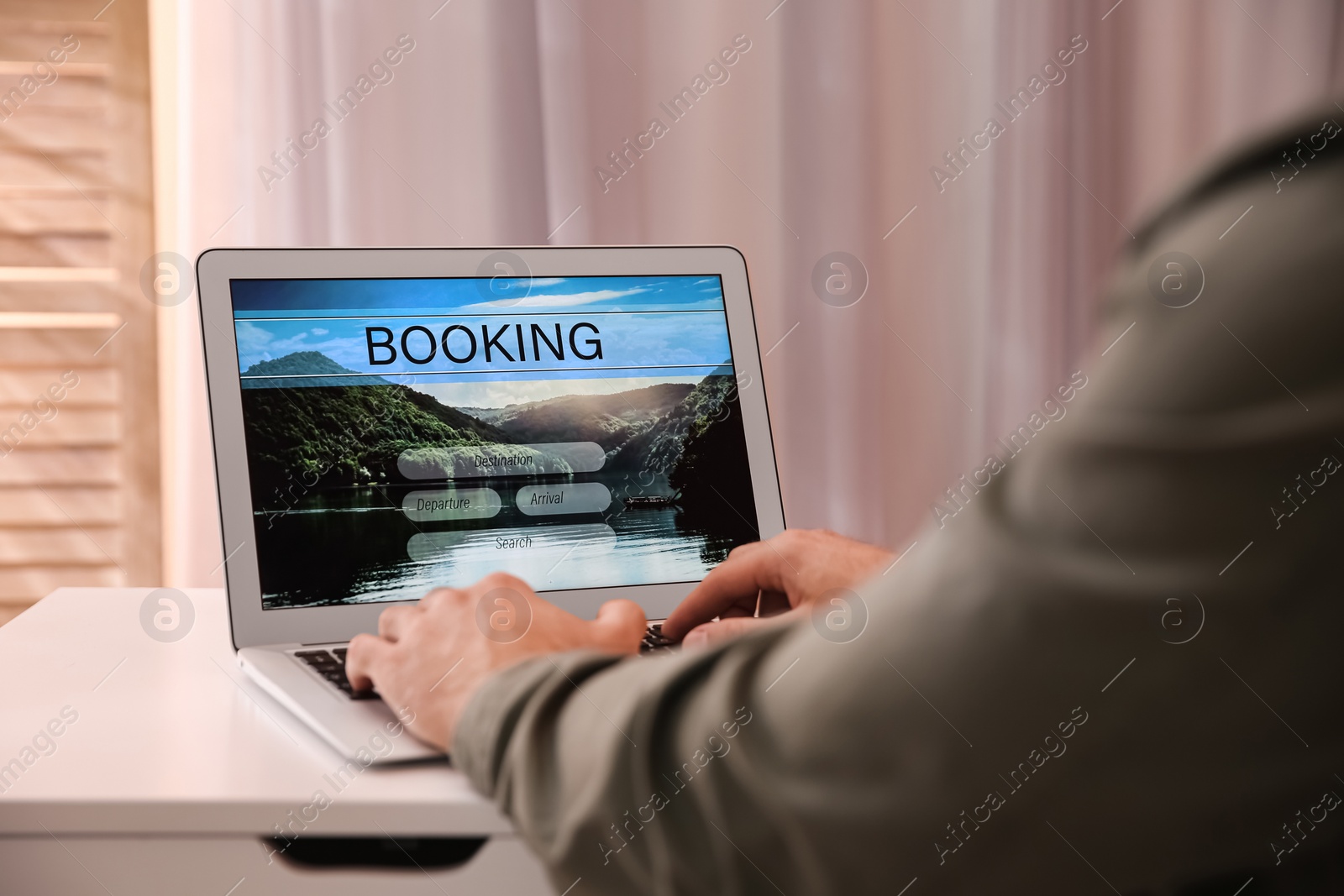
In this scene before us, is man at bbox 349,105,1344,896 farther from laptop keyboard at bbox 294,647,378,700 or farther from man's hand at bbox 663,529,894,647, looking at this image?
man's hand at bbox 663,529,894,647

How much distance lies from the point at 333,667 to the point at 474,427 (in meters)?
0.26

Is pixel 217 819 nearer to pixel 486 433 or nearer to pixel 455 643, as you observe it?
pixel 455 643

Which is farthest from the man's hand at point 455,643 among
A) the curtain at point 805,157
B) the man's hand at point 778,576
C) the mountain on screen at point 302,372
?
the curtain at point 805,157

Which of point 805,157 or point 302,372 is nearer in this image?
point 302,372

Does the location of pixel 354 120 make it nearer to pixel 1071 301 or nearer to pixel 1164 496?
pixel 1071 301

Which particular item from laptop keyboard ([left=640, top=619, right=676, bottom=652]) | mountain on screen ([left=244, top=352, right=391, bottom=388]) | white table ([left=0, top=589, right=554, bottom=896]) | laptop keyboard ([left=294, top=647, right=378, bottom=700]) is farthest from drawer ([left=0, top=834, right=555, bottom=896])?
mountain on screen ([left=244, top=352, right=391, bottom=388])

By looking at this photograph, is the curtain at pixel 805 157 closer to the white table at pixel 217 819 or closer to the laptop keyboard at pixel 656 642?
the laptop keyboard at pixel 656 642

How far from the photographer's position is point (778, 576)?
739 mm

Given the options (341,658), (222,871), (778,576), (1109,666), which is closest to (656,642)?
(778,576)

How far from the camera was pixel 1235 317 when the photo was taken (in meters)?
0.27

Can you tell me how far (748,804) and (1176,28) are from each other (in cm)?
151

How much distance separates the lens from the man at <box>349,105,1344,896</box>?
272 millimetres

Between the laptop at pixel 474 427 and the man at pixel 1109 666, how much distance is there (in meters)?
0.39

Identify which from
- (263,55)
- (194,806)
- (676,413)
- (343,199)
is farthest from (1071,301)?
(194,806)
